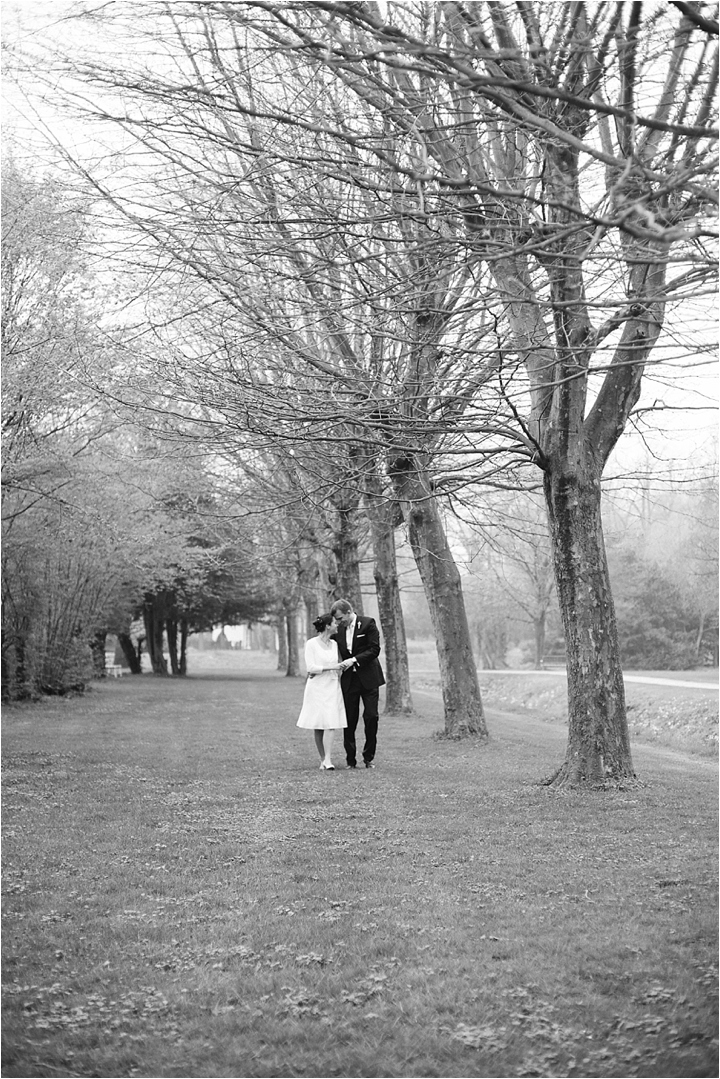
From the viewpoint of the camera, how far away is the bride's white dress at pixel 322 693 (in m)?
14.1

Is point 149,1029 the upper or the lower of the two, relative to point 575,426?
lower

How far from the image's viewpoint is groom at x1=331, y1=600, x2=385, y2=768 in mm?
14547

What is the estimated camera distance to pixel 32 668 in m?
29.6

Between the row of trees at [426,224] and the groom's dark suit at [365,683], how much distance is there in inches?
92.4

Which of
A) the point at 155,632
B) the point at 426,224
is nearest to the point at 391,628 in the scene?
the point at 426,224

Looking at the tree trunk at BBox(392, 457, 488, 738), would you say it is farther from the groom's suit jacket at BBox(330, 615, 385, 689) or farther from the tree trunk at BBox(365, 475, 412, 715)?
the tree trunk at BBox(365, 475, 412, 715)

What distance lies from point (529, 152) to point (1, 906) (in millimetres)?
8896

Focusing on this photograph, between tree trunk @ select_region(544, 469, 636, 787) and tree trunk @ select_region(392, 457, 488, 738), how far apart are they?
21.1 feet

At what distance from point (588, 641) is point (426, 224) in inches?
275

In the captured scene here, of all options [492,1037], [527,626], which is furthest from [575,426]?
[527,626]

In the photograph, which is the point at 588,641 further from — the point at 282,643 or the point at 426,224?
the point at 282,643

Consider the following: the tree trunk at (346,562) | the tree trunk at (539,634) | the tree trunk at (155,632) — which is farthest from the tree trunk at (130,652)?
the tree trunk at (346,562)

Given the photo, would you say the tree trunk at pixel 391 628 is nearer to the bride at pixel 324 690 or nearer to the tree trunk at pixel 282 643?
the bride at pixel 324 690

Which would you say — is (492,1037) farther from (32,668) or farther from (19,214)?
(32,668)
